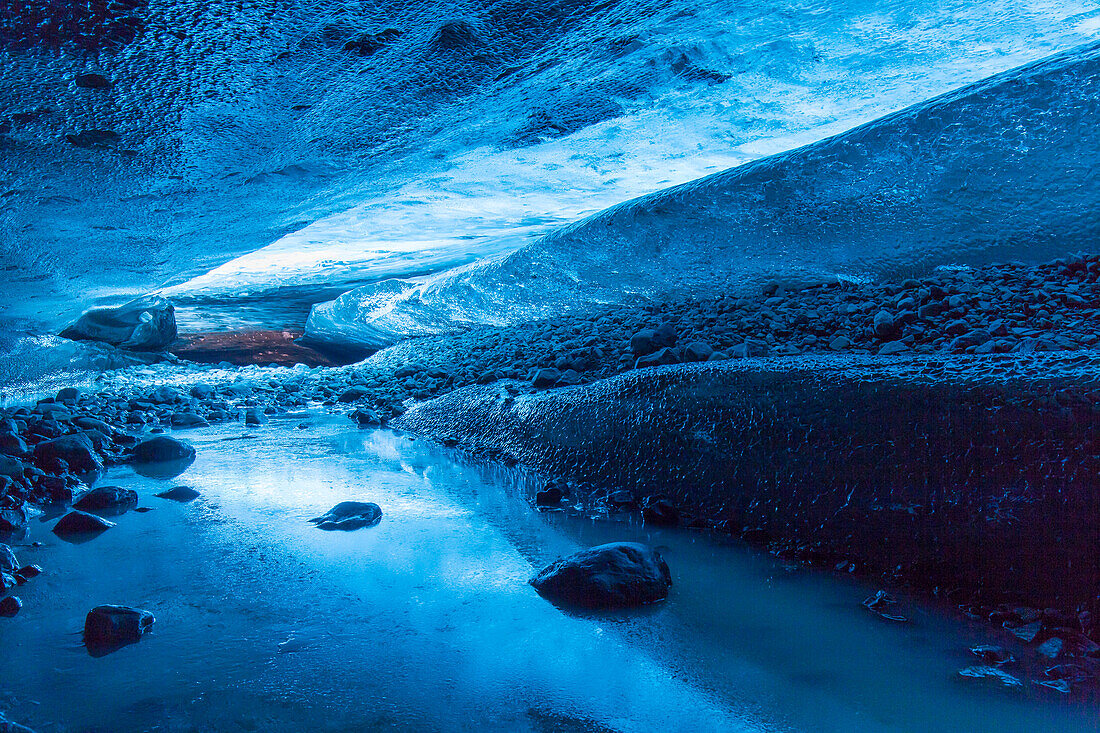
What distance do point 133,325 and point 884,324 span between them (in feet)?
28.0

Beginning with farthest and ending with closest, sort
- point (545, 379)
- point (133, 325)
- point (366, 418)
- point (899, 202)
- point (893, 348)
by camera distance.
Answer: point (133, 325) → point (366, 418) → point (899, 202) → point (545, 379) → point (893, 348)

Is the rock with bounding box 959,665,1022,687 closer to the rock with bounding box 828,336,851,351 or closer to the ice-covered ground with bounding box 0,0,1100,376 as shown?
the rock with bounding box 828,336,851,351

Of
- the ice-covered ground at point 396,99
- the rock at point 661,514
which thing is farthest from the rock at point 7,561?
the rock at point 661,514

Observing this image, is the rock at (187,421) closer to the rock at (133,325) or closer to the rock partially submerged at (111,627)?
the rock partially submerged at (111,627)

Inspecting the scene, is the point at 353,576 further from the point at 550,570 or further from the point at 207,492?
the point at 207,492

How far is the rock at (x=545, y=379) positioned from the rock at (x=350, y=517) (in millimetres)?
1275

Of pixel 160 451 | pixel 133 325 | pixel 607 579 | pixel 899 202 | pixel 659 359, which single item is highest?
pixel 899 202

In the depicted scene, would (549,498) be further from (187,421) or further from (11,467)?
(187,421)

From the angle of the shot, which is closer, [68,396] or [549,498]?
[549,498]

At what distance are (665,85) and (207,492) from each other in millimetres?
2964

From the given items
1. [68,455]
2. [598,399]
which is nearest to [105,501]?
[68,455]

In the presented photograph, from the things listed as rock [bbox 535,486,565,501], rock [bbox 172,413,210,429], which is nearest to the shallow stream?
rock [bbox 535,486,565,501]

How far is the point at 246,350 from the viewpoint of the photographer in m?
8.96

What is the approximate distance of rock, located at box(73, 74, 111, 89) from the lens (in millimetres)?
2398
